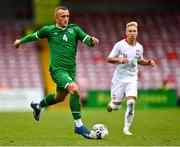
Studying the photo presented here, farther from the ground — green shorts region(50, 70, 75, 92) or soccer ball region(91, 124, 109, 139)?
green shorts region(50, 70, 75, 92)

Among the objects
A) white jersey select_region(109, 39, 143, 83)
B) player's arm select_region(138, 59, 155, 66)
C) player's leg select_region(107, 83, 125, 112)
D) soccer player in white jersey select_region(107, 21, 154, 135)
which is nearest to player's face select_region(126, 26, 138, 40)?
soccer player in white jersey select_region(107, 21, 154, 135)

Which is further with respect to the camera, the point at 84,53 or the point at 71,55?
the point at 84,53

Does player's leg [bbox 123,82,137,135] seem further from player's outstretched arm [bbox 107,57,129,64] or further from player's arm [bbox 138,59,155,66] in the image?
player's outstretched arm [bbox 107,57,129,64]

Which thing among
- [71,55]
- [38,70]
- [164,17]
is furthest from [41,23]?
→ [71,55]

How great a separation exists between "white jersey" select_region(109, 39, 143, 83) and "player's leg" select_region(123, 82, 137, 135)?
0.19 metres

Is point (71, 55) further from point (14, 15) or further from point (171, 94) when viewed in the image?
point (14, 15)

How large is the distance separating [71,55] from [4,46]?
822 inches

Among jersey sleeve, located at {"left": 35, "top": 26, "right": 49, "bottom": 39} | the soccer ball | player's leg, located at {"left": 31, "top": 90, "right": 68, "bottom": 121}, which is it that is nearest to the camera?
the soccer ball

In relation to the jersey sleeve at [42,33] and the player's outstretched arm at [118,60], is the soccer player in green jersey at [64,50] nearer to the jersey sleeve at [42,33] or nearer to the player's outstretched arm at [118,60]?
the jersey sleeve at [42,33]

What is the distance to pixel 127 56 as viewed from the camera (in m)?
13.4

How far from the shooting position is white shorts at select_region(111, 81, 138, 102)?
43.8ft

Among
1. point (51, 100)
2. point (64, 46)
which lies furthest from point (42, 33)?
point (51, 100)

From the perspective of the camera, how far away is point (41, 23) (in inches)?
1156

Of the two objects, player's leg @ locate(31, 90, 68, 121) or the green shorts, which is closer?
the green shorts
